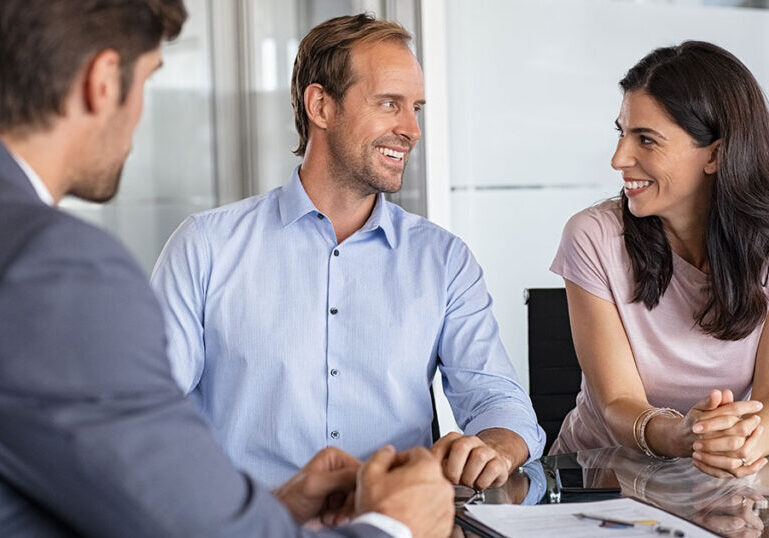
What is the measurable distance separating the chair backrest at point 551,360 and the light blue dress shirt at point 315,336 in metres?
0.39

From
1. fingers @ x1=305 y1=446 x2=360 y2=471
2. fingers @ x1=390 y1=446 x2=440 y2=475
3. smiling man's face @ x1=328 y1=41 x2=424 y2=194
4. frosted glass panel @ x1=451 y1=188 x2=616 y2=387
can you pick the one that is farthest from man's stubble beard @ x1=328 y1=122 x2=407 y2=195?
frosted glass panel @ x1=451 y1=188 x2=616 y2=387

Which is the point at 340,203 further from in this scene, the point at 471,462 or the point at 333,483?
the point at 333,483

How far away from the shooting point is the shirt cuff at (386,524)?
3.34 ft

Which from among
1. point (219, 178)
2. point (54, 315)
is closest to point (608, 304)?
point (54, 315)

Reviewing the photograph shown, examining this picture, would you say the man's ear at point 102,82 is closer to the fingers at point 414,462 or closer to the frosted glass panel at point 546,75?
the fingers at point 414,462

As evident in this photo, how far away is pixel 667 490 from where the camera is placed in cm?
160

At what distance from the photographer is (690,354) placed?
2201mm

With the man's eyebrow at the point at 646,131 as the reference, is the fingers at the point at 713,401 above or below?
below

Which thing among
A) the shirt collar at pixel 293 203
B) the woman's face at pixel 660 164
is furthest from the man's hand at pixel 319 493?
the woman's face at pixel 660 164

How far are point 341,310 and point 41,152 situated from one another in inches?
44.3

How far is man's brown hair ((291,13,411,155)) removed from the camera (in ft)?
7.27

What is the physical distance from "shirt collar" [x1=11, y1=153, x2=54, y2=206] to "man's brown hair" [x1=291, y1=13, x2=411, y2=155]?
131 centimetres

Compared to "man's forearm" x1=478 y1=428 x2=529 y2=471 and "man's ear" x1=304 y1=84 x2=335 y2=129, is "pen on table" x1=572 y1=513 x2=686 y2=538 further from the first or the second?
"man's ear" x1=304 y1=84 x2=335 y2=129

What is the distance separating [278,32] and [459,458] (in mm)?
2941
